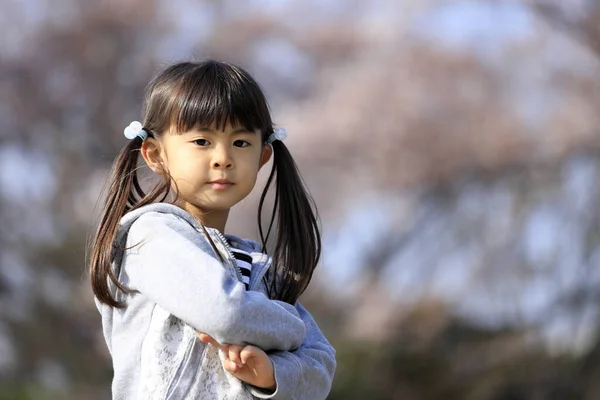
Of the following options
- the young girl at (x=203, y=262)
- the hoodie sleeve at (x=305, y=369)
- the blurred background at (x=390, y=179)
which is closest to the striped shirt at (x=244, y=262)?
the young girl at (x=203, y=262)

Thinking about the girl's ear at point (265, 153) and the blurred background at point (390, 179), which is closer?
the girl's ear at point (265, 153)

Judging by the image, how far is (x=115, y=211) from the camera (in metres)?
1.39

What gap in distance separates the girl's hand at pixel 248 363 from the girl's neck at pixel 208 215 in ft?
0.68

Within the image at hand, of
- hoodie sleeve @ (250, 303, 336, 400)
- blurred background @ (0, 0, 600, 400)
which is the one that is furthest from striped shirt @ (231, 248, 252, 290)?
blurred background @ (0, 0, 600, 400)

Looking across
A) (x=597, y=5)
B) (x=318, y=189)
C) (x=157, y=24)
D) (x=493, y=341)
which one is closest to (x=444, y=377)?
(x=493, y=341)

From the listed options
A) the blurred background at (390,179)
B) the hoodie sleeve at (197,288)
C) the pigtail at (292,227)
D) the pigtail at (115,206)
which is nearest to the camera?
the hoodie sleeve at (197,288)

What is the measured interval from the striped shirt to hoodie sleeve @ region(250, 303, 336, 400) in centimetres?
12

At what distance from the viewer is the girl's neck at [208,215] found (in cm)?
140

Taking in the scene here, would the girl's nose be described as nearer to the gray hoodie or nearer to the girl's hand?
the gray hoodie

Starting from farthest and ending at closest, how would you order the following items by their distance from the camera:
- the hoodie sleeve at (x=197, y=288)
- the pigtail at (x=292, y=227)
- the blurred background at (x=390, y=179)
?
1. the blurred background at (x=390, y=179)
2. the pigtail at (x=292, y=227)
3. the hoodie sleeve at (x=197, y=288)

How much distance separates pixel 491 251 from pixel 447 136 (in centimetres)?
93

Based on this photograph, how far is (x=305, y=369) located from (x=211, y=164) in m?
0.30

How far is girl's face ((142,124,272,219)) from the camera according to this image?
1.35 metres

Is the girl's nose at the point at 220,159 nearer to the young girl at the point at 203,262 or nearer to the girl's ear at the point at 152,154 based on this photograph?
the young girl at the point at 203,262
